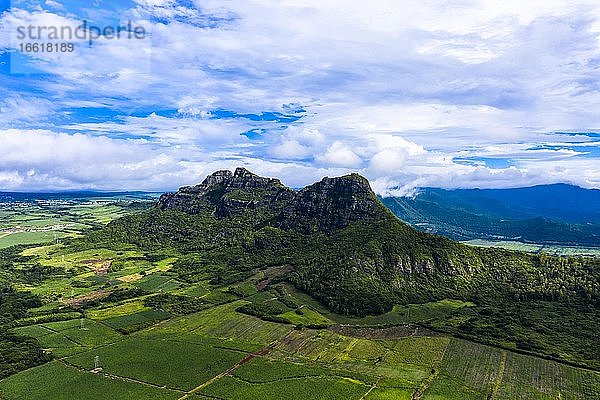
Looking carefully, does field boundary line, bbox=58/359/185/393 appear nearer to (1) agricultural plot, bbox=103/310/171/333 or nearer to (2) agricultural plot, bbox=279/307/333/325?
(1) agricultural plot, bbox=103/310/171/333

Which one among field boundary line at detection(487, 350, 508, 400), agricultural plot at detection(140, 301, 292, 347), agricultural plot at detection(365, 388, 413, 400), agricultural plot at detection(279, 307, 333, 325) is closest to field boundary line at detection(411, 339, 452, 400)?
agricultural plot at detection(365, 388, 413, 400)

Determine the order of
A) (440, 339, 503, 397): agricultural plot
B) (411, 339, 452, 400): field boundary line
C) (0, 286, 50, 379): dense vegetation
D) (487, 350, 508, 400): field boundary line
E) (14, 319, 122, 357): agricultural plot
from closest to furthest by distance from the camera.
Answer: (487, 350, 508, 400): field boundary line
(411, 339, 452, 400): field boundary line
(440, 339, 503, 397): agricultural plot
(0, 286, 50, 379): dense vegetation
(14, 319, 122, 357): agricultural plot

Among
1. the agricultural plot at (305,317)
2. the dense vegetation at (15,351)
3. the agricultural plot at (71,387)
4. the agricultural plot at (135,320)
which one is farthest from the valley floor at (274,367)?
the agricultural plot at (305,317)

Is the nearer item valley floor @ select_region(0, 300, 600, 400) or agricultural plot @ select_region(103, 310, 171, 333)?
valley floor @ select_region(0, 300, 600, 400)

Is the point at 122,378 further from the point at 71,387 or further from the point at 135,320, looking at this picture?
the point at 135,320

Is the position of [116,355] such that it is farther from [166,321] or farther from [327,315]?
[327,315]

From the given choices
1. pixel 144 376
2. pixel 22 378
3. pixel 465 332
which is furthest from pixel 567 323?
pixel 22 378

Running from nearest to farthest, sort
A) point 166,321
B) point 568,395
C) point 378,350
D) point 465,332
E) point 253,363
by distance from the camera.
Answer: point 568,395 → point 253,363 → point 378,350 → point 465,332 → point 166,321

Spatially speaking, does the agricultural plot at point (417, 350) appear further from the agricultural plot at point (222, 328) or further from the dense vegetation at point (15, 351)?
the dense vegetation at point (15, 351)

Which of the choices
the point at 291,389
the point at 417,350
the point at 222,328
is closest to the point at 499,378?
the point at 417,350
